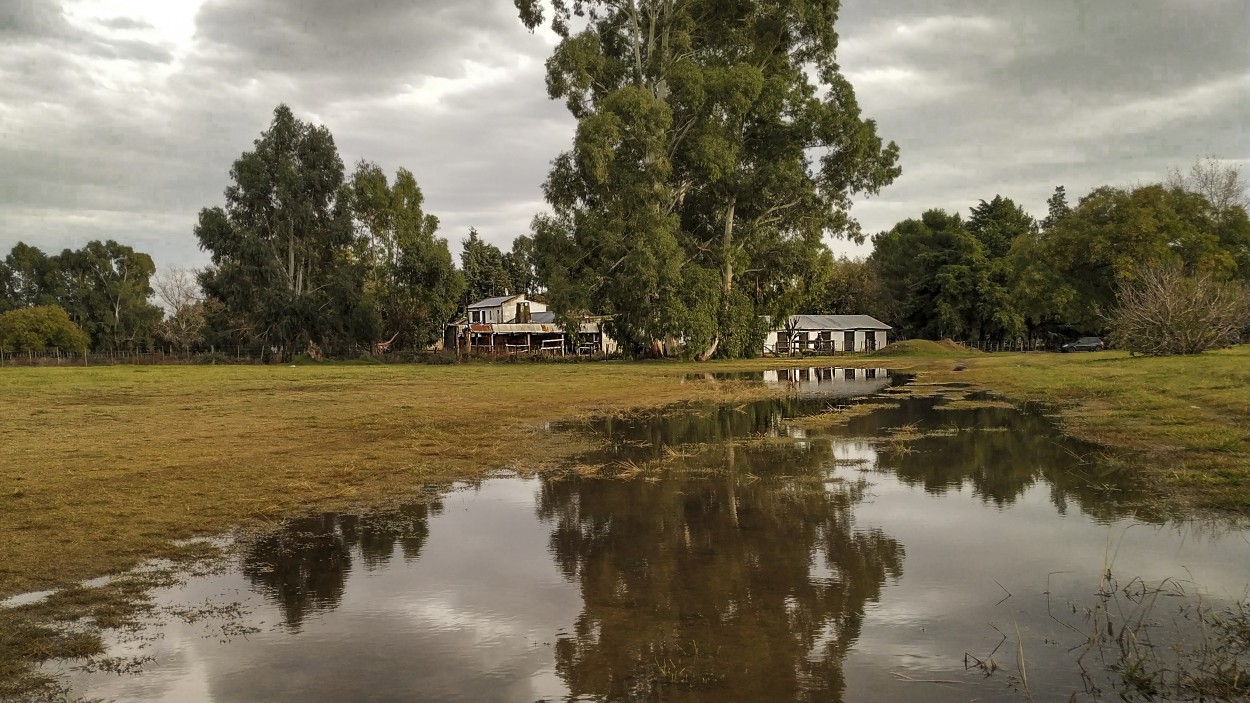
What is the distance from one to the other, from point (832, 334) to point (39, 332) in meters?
85.4

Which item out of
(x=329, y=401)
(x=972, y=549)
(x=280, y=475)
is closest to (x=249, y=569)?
(x=280, y=475)

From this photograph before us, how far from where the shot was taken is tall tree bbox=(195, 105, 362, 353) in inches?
2648

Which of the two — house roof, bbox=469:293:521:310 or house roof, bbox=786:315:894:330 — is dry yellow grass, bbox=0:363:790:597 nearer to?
house roof, bbox=469:293:521:310

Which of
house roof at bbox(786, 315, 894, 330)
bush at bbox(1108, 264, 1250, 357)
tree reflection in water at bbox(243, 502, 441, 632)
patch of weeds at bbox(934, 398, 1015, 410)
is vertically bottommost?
tree reflection in water at bbox(243, 502, 441, 632)

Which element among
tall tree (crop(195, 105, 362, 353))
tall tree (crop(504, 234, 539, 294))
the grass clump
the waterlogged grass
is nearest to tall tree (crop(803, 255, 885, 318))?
the grass clump

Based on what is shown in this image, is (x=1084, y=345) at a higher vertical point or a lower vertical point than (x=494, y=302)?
lower

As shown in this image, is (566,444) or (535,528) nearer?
(535,528)

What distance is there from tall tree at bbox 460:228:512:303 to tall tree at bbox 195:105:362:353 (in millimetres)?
25064

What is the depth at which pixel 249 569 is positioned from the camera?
25.2 feet

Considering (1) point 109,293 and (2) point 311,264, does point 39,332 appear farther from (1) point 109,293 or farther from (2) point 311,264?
(2) point 311,264

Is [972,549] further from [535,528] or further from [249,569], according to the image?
[249,569]

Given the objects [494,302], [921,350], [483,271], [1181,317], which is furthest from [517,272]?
[1181,317]

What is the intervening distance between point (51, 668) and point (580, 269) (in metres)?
47.7

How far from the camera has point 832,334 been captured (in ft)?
308
